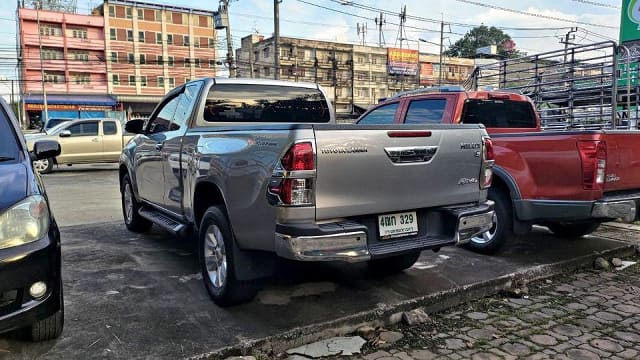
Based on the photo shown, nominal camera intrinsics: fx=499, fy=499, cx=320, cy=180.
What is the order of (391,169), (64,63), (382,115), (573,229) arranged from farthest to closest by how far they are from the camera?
1. (64,63)
2. (382,115)
3. (573,229)
4. (391,169)

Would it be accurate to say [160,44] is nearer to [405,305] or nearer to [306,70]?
[306,70]

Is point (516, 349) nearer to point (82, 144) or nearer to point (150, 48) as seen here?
point (82, 144)

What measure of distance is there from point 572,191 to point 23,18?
189 feet

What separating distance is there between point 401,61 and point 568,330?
2604 inches

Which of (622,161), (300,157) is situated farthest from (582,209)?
(300,157)

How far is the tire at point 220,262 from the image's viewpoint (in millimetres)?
3599

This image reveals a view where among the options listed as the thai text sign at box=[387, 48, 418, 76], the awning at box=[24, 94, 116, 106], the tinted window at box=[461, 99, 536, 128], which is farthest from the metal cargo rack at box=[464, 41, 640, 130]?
the thai text sign at box=[387, 48, 418, 76]

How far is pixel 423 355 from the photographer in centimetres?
326

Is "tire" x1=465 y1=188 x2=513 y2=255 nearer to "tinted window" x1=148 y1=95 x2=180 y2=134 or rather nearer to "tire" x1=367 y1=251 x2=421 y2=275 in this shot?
"tire" x1=367 y1=251 x2=421 y2=275

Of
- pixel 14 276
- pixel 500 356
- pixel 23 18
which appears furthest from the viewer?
pixel 23 18

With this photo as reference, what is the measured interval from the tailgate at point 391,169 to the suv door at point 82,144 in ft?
46.3

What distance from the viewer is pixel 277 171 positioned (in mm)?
3078

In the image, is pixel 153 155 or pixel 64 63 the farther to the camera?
pixel 64 63

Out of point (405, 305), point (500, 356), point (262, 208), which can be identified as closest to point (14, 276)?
point (262, 208)
